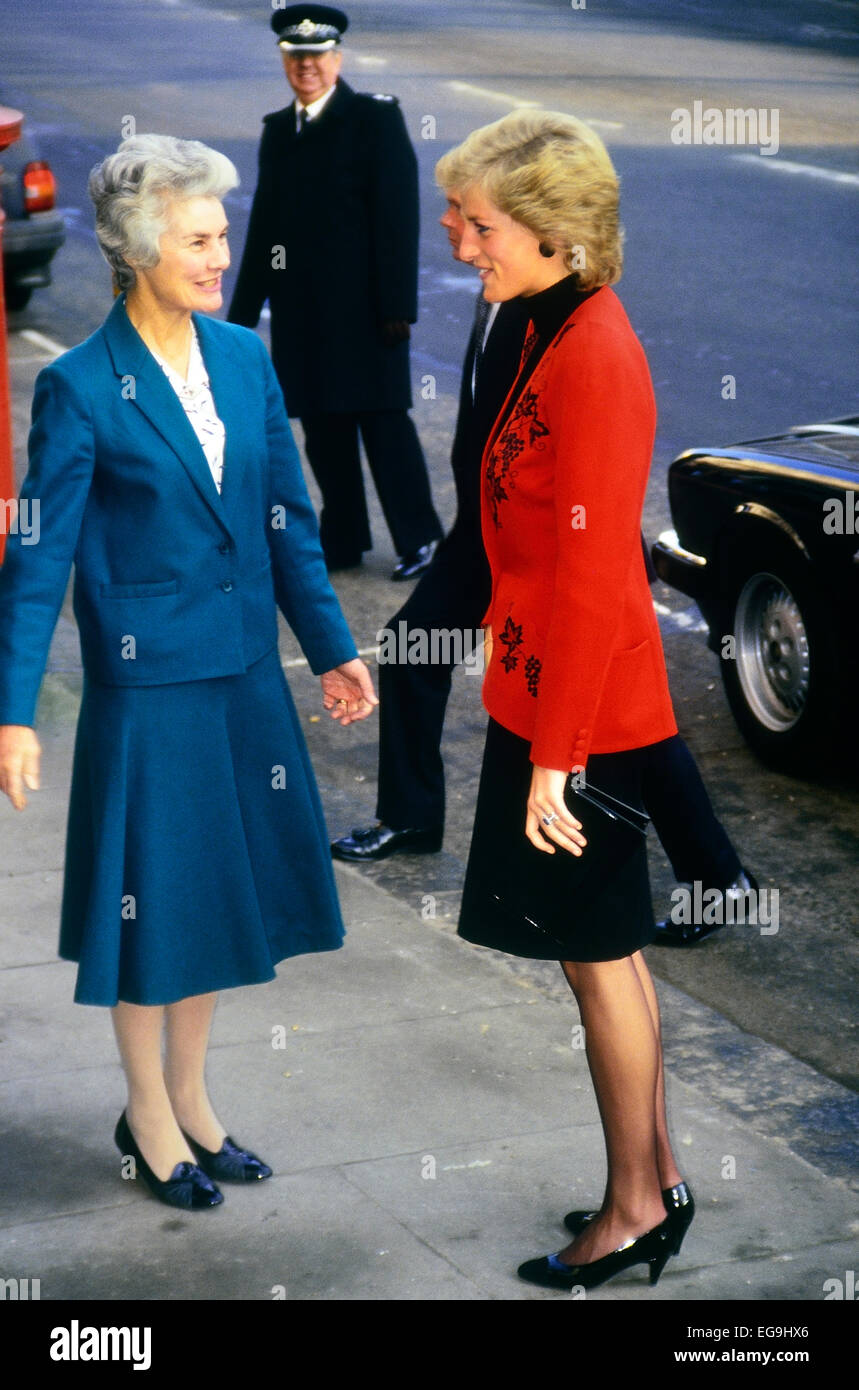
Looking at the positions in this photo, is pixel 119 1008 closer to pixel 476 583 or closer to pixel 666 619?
pixel 476 583

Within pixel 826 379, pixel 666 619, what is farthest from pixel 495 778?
pixel 826 379

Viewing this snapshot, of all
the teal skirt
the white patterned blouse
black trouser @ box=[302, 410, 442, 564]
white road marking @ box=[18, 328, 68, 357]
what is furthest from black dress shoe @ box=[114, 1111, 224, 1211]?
white road marking @ box=[18, 328, 68, 357]

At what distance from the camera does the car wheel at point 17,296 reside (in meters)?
12.9

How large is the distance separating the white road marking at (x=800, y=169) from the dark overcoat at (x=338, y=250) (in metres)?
8.98

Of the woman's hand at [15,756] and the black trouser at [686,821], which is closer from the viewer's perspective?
the woman's hand at [15,756]

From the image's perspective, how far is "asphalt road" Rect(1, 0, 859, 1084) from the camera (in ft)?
19.0

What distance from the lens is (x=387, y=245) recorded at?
816 centimetres

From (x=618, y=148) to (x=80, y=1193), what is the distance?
1543 cm

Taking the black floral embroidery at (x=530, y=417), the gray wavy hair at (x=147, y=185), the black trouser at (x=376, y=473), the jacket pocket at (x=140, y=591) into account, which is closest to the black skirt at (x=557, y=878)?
the black floral embroidery at (x=530, y=417)

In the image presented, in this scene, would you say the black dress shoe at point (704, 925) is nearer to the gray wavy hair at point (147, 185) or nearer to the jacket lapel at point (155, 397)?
the jacket lapel at point (155, 397)

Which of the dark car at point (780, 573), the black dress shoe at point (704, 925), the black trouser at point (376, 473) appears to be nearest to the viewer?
the black dress shoe at point (704, 925)

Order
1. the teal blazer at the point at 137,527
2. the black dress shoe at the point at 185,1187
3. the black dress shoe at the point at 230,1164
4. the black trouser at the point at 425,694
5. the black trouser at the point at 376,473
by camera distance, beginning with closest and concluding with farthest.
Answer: the teal blazer at the point at 137,527 → the black dress shoe at the point at 185,1187 → the black dress shoe at the point at 230,1164 → the black trouser at the point at 425,694 → the black trouser at the point at 376,473

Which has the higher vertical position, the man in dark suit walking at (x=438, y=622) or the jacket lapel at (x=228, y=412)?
the jacket lapel at (x=228, y=412)

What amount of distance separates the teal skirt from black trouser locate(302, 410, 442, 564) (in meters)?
4.50
